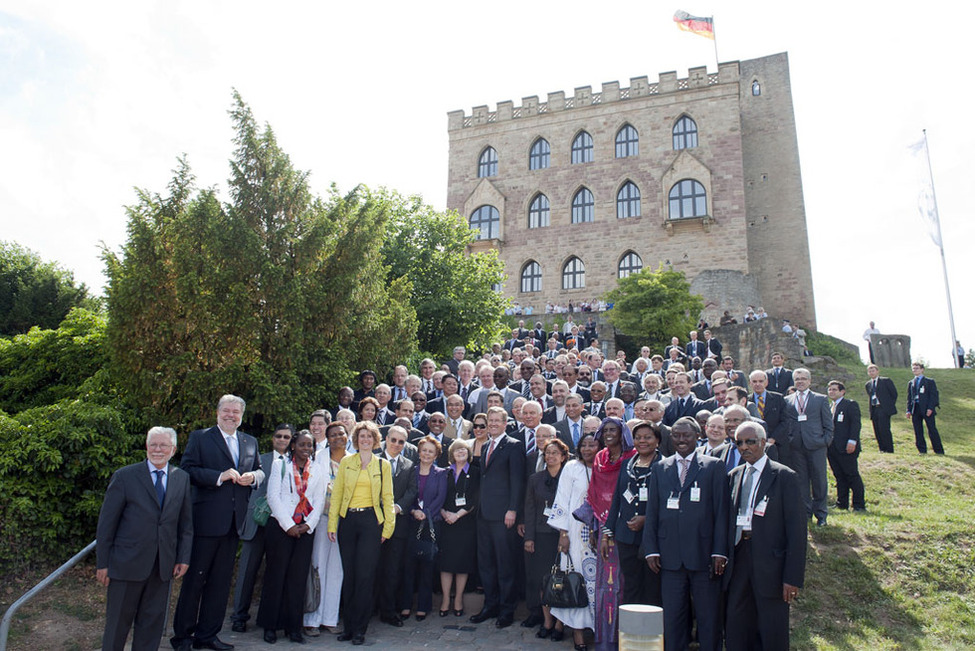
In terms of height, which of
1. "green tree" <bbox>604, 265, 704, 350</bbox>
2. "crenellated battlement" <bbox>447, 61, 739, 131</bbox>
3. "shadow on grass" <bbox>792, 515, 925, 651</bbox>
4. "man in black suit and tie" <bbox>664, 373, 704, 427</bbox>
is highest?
"crenellated battlement" <bbox>447, 61, 739, 131</bbox>

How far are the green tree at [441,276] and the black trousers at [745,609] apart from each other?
40.7 ft

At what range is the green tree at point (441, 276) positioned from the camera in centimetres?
1853

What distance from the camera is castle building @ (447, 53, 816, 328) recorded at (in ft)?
108

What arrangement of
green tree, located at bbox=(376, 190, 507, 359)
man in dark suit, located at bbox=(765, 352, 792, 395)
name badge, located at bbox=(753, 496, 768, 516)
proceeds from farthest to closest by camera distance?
green tree, located at bbox=(376, 190, 507, 359)
man in dark suit, located at bbox=(765, 352, 792, 395)
name badge, located at bbox=(753, 496, 768, 516)

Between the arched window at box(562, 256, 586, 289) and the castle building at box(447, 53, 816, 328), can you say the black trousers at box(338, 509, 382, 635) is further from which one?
the arched window at box(562, 256, 586, 289)

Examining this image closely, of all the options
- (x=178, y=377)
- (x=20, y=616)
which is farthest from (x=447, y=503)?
(x=20, y=616)

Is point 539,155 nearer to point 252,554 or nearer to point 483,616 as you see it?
point 483,616

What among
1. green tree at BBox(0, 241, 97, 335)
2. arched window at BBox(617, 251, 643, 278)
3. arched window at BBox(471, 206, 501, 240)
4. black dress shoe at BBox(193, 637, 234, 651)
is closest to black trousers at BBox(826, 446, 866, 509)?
black dress shoe at BBox(193, 637, 234, 651)

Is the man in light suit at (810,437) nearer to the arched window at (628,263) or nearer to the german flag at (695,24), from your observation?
the arched window at (628,263)

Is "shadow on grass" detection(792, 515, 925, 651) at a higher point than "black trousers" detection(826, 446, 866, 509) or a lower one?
lower

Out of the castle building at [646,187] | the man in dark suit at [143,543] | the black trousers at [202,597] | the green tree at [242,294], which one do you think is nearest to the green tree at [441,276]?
the green tree at [242,294]

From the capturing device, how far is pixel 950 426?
14.0 metres

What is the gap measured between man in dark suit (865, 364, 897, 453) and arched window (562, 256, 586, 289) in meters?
22.9

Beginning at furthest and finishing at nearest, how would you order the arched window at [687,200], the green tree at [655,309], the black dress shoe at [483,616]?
the arched window at [687,200]
the green tree at [655,309]
the black dress shoe at [483,616]
